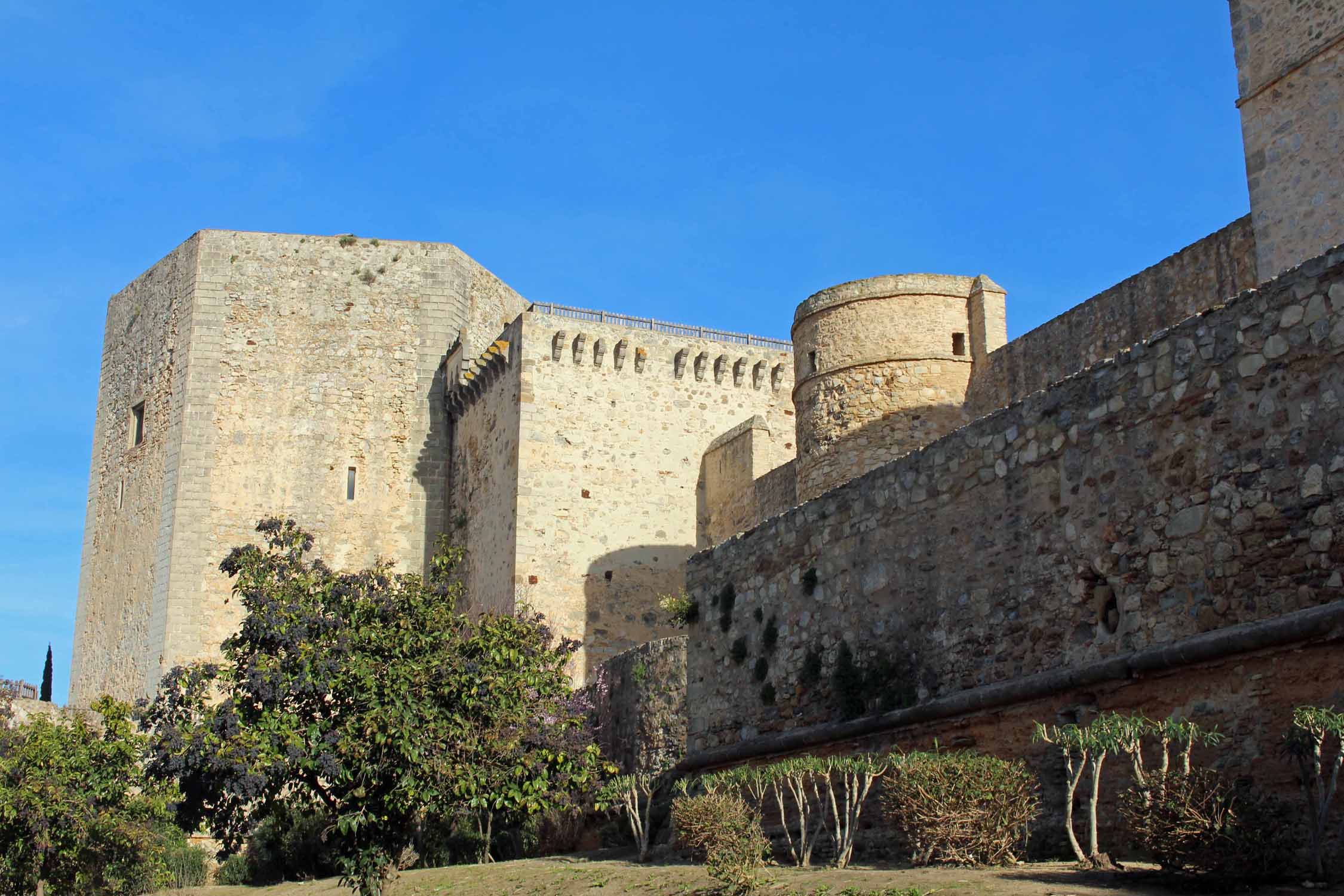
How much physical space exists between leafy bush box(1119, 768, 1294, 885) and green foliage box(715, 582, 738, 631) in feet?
21.1

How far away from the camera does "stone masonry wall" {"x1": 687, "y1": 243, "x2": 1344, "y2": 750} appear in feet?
23.4

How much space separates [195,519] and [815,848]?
1928cm

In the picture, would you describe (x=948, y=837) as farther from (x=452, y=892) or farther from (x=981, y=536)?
(x=452, y=892)

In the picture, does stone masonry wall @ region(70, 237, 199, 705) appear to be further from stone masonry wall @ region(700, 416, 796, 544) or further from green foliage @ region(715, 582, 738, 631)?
green foliage @ region(715, 582, 738, 631)

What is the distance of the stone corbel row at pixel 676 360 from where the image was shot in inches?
966

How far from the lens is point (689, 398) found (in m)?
25.3

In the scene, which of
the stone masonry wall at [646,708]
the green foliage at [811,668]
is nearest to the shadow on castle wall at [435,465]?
the stone masonry wall at [646,708]

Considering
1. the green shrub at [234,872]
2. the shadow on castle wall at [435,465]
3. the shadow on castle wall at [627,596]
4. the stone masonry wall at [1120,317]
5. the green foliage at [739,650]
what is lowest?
the green shrub at [234,872]

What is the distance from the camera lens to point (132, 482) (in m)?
29.0

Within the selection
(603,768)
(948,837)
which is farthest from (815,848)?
(603,768)

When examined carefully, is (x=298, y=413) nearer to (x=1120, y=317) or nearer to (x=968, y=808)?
(x=1120, y=317)

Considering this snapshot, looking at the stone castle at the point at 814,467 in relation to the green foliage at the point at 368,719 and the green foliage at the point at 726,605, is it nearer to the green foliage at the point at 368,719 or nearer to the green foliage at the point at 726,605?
the green foliage at the point at 726,605

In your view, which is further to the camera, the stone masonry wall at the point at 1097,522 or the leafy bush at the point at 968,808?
the leafy bush at the point at 968,808

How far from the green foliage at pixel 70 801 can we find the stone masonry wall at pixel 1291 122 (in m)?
11.6
